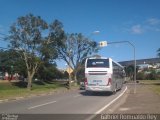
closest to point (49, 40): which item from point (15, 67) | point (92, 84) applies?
point (92, 84)

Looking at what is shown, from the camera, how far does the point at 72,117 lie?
1494 centimetres

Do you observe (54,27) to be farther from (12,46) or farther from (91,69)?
(91,69)

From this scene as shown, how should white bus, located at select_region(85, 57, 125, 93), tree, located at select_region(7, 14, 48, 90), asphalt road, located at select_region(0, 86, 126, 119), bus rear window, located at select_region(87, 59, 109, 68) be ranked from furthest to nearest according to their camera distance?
tree, located at select_region(7, 14, 48, 90)
bus rear window, located at select_region(87, 59, 109, 68)
white bus, located at select_region(85, 57, 125, 93)
asphalt road, located at select_region(0, 86, 126, 119)

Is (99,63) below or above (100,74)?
above

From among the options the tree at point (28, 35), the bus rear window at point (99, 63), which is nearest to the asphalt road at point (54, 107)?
the bus rear window at point (99, 63)

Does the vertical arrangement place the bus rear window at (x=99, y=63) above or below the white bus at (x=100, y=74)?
→ above

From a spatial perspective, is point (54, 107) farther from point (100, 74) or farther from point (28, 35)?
point (28, 35)

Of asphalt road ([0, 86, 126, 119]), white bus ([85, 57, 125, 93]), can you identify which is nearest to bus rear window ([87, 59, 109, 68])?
white bus ([85, 57, 125, 93])

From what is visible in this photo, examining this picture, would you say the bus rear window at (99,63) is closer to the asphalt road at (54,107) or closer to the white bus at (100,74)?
the white bus at (100,74)

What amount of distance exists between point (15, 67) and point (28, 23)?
5457cm

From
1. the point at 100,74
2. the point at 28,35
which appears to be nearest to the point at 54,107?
the point at 100,74

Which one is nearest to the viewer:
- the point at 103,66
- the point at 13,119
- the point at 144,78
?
the point at 13,119

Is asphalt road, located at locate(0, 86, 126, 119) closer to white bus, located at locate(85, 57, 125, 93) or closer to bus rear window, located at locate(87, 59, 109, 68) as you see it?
white bus, located at locate(85, 57, 125, 93)

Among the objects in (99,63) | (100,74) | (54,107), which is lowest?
(54,107)
